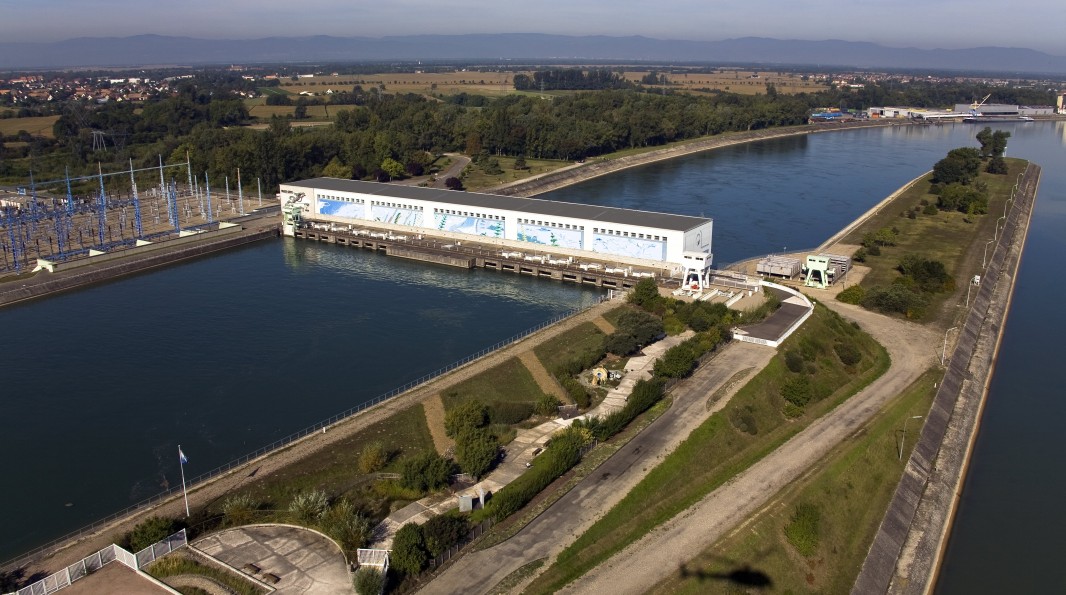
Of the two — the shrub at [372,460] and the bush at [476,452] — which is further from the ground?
the bush at [476,452]

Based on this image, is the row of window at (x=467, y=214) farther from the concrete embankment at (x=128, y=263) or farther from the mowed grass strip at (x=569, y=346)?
the mowed grass strip at (x=569, y=346)

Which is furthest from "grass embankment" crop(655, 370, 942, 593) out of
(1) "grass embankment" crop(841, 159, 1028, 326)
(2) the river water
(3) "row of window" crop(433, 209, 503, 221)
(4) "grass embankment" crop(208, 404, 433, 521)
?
(3) "row of window" crop(433, 209, 503, 221)

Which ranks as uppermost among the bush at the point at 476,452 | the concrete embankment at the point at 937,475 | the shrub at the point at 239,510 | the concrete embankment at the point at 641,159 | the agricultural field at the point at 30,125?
the agricultural field at the point at 30,125

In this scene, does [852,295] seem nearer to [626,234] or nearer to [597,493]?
[626,234]

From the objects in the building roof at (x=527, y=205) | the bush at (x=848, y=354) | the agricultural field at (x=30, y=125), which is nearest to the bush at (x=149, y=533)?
the bush at (x=848, y=354)

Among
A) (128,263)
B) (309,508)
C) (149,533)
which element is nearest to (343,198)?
(128,263)

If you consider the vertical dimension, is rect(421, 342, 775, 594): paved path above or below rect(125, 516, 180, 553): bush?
below

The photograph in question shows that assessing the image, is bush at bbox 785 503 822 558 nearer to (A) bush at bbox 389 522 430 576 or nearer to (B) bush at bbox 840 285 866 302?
(A) bush at bbox 389 522 430 576
